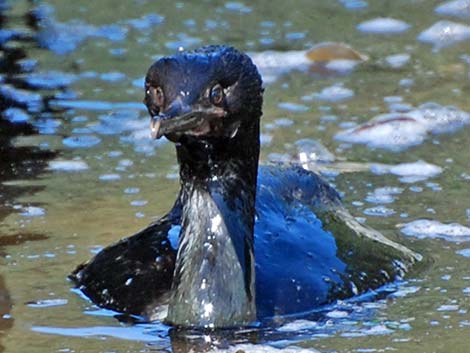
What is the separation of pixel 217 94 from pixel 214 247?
56 centimetres

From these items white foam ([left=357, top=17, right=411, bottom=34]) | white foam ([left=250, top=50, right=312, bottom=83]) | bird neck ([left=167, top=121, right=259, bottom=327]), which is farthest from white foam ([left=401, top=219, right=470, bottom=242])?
white foam ([left=357, top=17, right=411, bottom=34])

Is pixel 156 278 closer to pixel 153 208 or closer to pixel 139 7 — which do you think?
pixel 153 208

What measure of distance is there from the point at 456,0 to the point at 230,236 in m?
5.15

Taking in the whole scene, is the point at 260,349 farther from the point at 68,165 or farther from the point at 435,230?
the point at 68,165

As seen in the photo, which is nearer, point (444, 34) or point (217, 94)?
point (217, 94)

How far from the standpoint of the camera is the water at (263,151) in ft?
17.0

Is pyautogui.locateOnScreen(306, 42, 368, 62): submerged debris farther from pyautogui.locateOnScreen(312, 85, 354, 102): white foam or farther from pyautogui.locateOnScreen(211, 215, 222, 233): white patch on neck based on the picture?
pyautogui.locateOnScreen(211, 215, 222, 233): white patch on neck

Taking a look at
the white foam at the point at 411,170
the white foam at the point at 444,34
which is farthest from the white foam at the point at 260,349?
the white foam at the point at 444,34

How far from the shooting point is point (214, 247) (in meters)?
5.14

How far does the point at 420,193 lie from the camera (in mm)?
6586

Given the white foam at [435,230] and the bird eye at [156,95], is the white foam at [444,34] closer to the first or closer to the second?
the white foam at [435,230]

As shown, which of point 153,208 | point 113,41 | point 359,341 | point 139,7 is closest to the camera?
point 359,341

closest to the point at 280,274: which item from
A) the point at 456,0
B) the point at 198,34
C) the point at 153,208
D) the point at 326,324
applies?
the point at 326,324

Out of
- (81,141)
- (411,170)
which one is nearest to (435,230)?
(411,170)
